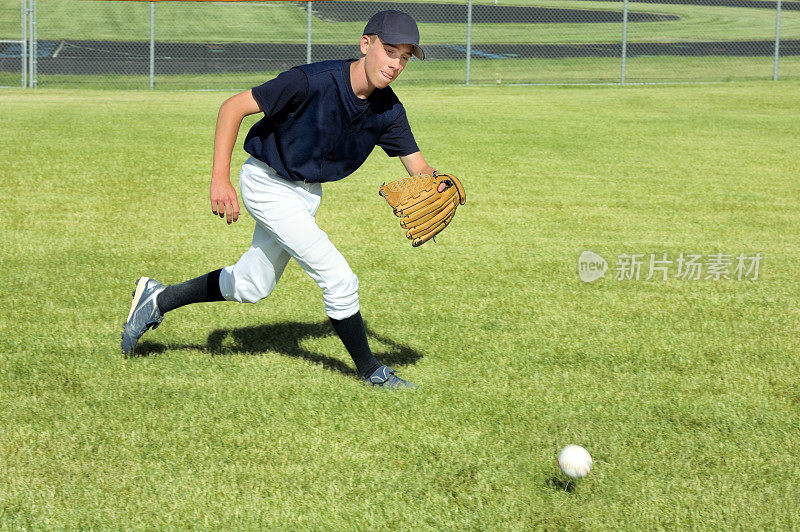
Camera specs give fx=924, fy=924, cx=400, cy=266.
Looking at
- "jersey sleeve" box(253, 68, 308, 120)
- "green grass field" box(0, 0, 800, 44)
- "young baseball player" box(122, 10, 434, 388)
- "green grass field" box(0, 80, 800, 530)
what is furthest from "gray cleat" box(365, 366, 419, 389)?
"green grass field" box(0, 0, 800, 44)

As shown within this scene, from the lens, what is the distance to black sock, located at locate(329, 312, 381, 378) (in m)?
5.02

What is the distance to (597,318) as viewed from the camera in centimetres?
656

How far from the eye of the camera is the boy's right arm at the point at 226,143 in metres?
4.55

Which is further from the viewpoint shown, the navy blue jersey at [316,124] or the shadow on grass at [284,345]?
the shadow on grass at [284,345]

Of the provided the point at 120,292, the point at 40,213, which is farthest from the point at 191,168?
the point at 120,292

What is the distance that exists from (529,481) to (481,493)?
25cm

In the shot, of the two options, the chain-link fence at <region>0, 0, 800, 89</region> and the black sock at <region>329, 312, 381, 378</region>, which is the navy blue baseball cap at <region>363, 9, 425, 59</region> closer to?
the black sock at <region>329, 312, 381, 378</region>

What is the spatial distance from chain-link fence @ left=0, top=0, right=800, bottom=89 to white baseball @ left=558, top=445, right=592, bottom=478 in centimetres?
1837

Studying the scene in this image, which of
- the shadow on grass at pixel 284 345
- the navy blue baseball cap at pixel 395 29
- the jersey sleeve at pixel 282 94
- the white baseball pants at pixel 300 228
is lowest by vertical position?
the shadow on grass at pixel 284 345

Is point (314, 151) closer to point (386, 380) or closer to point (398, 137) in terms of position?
point (398, 137)

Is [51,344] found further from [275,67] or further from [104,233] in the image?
[275,67]

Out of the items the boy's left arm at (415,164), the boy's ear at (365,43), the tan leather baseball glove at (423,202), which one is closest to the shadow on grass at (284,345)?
the tan leather baseball glove at (423,202)

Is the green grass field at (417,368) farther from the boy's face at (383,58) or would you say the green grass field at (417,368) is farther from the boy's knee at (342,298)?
the boy's face at (383,58)

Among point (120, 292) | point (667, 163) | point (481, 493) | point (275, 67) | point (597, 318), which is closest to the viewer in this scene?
point (481, 493)
